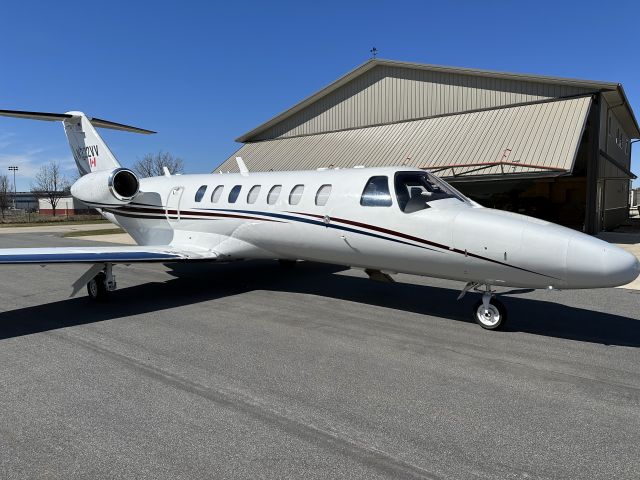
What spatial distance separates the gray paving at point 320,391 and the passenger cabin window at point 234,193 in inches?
95.4

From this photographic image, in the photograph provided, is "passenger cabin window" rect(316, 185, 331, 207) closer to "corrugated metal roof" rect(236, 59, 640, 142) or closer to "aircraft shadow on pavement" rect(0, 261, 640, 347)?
"aircraft shadow on pavement" rect(0, 261, 640, 347)

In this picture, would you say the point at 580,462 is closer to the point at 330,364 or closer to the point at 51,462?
the point at 330,364

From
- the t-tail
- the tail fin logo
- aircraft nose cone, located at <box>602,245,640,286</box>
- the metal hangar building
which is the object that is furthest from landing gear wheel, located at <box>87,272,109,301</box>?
the metal hangar building

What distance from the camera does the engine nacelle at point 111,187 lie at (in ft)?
35.6

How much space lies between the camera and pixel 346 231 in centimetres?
730

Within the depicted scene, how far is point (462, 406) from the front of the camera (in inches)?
157

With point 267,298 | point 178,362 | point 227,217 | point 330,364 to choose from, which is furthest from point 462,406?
point 227,217

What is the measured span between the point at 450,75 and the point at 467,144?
15.4 ft

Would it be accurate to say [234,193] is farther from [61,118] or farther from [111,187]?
[61,118]

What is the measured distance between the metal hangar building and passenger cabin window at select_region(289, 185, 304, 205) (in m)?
9.41

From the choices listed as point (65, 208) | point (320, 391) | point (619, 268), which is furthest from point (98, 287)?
point (65, 208)

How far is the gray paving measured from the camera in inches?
126

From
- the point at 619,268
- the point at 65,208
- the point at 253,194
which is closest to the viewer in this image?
the point at 619,268

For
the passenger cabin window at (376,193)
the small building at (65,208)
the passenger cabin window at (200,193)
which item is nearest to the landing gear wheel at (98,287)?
the passenger cabin window at (200,193)
